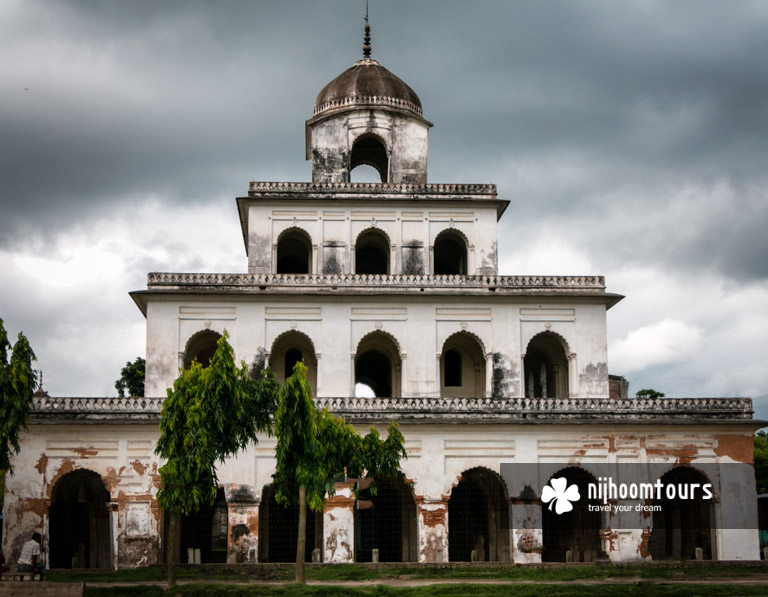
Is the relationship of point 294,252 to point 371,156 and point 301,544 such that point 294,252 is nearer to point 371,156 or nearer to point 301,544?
point 371,156

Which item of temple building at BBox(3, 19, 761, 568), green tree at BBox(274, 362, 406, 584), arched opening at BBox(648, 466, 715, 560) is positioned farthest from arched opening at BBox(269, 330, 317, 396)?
arched opening at BBox(648, 466, 715, 560)

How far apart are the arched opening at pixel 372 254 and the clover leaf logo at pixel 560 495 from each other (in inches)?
387

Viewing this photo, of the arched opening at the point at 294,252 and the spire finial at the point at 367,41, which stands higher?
the spire finial at the point at 367,41

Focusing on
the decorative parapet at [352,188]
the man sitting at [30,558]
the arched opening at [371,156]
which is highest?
the arched opening at [371,156]

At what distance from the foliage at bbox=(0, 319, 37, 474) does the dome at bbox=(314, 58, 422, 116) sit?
15.3 meters

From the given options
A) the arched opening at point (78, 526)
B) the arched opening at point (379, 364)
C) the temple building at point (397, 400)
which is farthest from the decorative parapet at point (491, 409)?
the arched opening at point (379, 364)

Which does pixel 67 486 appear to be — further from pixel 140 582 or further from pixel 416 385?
pixel 416 385

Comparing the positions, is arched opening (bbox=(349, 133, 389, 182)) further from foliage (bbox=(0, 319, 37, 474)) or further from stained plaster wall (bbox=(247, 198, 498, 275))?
A: foliage (bbox=(0, 319, 37, 474))

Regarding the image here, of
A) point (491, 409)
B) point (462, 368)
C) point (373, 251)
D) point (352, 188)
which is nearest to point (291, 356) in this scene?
point (373, 251)

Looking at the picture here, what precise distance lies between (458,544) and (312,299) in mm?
8713

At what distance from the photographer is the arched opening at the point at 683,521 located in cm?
2766

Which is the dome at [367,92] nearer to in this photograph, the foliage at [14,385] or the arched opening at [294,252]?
the arched opening at [294,252]

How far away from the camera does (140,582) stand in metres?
22.2

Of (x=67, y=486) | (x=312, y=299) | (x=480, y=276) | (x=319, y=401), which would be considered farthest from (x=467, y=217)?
(x=67, y=486)
